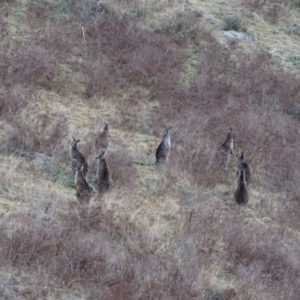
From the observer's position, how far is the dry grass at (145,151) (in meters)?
9.16

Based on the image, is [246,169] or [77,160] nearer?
[77,160]

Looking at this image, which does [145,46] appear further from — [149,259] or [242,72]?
[149,259]

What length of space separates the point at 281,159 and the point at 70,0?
8.83 meters

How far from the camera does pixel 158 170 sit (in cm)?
1360

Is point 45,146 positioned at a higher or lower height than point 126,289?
lower

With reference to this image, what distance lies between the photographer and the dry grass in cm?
916

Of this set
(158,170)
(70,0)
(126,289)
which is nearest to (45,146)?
(158,170)

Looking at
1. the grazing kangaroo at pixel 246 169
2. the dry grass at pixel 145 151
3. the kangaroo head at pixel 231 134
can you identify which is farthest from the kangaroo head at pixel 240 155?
the kangaroo head at pixel 231 134

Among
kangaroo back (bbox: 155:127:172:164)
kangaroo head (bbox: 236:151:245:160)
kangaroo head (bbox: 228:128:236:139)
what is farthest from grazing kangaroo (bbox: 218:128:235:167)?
kangaroo back (bbox: 155:127:172:164)

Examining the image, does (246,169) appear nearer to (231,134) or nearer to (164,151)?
(231,134)

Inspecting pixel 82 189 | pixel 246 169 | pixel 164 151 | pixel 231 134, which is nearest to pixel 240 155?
pixel 246 169

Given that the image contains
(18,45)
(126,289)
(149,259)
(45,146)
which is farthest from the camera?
(18,45)

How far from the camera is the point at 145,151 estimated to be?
1456cm

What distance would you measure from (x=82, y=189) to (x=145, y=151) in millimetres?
3508
